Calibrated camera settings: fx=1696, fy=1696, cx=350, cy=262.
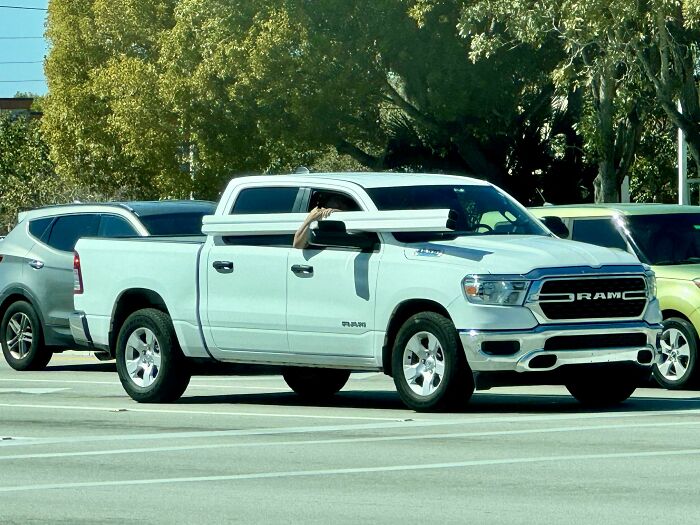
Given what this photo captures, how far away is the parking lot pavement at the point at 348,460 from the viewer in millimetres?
8633

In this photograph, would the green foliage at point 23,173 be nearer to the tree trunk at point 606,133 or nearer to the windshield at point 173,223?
the tree trunk at point 606,133

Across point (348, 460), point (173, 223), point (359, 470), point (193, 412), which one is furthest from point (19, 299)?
point (359, 470)

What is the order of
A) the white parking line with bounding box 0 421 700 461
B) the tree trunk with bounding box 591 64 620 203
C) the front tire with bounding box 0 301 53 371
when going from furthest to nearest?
the tree trunk with bounding box 591 64 620 203 → the front tire with bounding box 0 301 53 371 → the white parking line with bounding box 0 421 700 461

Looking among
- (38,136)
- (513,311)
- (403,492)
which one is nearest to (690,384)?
(513,311)

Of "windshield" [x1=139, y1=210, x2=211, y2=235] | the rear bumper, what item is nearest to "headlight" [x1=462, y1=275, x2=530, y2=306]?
the rear bumper

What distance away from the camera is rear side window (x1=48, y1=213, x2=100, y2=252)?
65.2 feet

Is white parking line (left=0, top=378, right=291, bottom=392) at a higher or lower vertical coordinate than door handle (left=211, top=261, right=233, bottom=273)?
lower

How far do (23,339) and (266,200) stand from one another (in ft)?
21.1

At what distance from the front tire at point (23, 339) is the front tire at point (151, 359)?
15.3 feet

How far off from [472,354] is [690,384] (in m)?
3.93

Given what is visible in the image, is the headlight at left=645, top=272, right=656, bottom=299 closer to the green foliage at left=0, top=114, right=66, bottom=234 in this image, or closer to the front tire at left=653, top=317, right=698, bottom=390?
the front tire at left=653, top=317, right=698, bottom=390

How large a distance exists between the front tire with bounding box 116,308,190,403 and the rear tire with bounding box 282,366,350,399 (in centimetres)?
107

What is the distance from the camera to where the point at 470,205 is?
1462 cm

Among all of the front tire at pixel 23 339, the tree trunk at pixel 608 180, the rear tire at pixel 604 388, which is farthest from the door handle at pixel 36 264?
the tree trunk at pixel 608 180
